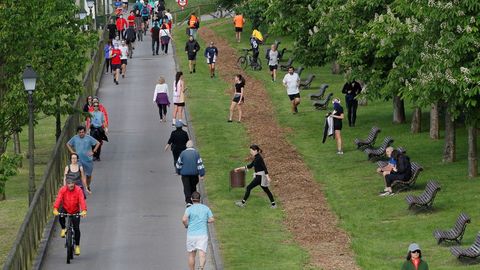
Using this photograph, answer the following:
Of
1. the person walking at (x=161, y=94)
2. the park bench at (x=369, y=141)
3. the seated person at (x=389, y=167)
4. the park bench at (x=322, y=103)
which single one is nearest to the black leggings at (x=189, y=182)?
the seated person at (x=389, y=167)

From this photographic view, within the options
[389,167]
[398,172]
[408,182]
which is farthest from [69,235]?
[389,167]

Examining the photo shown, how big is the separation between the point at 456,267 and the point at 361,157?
14.1 meters

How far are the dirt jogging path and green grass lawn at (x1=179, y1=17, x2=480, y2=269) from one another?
0.28m

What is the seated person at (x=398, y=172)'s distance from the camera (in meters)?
33.5

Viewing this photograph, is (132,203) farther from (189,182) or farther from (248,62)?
(248,62)

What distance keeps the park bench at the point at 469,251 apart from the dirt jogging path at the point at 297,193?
1.89 meters

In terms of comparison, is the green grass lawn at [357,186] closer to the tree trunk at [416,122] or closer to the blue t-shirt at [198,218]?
the tree trunk at [416,122]

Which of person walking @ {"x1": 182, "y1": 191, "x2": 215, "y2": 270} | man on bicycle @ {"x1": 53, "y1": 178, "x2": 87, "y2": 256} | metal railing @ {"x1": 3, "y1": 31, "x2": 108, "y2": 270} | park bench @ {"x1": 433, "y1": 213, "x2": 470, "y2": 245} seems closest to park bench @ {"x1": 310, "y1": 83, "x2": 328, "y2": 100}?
metal railing @ {"x1": 3, "y1": 31, "x2": 108, "y2": 270}

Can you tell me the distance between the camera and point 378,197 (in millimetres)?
33688

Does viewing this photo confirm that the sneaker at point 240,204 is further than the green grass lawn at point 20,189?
Yes

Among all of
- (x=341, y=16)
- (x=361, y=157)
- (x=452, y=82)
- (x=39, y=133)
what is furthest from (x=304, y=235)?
(x=39, y=133)

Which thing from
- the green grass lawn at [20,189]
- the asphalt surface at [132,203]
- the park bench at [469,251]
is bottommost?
the green grass lawn at [20,189]

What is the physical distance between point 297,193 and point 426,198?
4149 millimetres

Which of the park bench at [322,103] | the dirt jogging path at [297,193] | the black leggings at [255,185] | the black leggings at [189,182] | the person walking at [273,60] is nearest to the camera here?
the dirt jogging path at [297,193]
